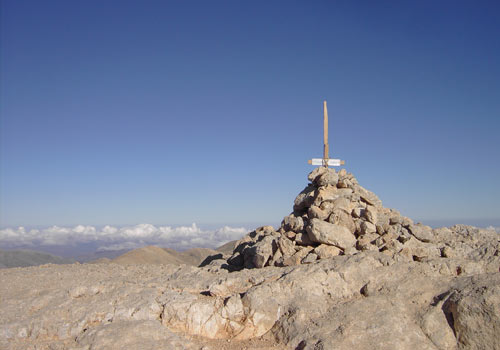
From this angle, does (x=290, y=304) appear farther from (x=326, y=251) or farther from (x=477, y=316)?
(x=477, y=316)

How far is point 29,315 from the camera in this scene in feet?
28.6

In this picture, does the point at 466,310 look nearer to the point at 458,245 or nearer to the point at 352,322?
the point at 352,322

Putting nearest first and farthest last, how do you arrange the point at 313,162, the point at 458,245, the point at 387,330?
the point at 387,330
the point at 458,245
the point at 313,162

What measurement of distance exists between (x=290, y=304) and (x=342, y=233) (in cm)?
418

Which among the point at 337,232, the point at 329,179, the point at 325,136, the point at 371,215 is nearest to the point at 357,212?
the point at 371,215

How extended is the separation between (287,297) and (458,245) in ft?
23.4

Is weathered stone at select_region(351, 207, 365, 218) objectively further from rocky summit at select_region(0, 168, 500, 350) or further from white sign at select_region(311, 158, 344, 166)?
white sign at select_region(311, 158, 344, 166)

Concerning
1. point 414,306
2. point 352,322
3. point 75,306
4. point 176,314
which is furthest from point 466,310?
point 75,306

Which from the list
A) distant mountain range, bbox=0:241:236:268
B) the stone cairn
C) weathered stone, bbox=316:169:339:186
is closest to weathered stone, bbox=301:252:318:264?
the stone cairn

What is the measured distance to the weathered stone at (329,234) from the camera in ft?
39.6

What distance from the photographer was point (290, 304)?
8984mm

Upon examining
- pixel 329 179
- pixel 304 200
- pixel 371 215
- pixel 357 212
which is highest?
pixel 329 179

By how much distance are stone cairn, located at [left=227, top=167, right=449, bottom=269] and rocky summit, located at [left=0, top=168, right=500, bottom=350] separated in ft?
0.26

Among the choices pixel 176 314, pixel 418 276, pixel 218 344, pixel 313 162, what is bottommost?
pixel 218 344
